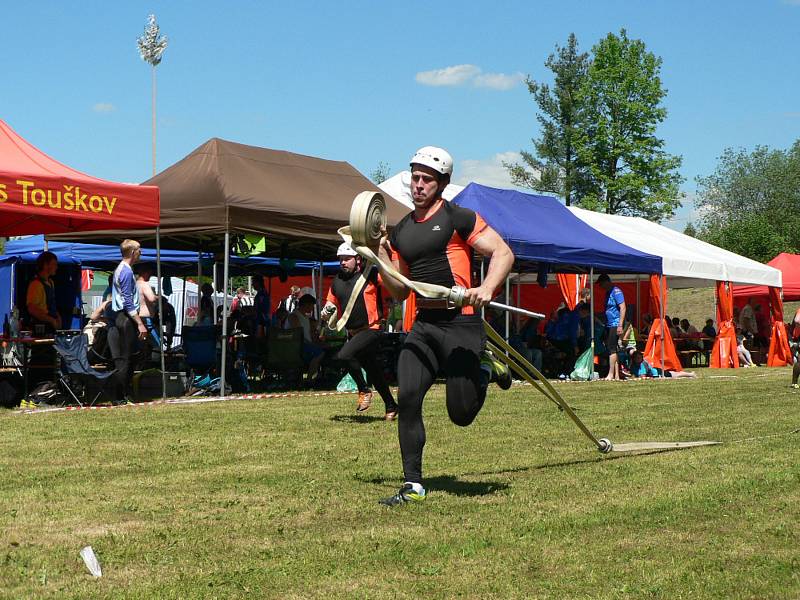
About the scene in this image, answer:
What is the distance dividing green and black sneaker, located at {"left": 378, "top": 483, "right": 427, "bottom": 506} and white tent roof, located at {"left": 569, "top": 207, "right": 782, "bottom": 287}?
1674cm

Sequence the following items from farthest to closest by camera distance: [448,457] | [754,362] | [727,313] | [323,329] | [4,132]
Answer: [754,362] < [727,313] < [323,329] < [4,132] < [448,457]

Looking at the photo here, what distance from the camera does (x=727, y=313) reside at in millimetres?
27609

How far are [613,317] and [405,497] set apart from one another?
14.4 meters

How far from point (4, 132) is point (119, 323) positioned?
2642mm

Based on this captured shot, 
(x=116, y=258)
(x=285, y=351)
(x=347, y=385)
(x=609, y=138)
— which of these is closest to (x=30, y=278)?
(x=116, y=258)

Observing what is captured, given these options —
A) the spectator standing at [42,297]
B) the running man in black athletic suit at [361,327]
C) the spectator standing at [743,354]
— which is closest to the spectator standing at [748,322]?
the spectator standing at [743,354]

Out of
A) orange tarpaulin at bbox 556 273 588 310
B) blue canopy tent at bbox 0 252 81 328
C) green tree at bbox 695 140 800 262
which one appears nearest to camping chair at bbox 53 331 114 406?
blue canopy tent at bbox 0 252 81 328

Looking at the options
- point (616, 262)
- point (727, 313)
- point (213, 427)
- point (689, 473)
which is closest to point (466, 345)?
point (689, 473)

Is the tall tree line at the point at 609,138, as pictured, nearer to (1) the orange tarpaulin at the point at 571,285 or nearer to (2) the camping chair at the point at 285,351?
(1) the orange tarpaulin at the point at 571,285

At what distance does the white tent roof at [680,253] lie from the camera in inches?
901

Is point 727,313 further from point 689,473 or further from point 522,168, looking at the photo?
point 522,168

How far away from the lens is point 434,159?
6.34 meters

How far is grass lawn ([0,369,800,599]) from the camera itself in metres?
4.32

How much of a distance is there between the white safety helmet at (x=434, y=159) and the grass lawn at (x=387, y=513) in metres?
1.89
